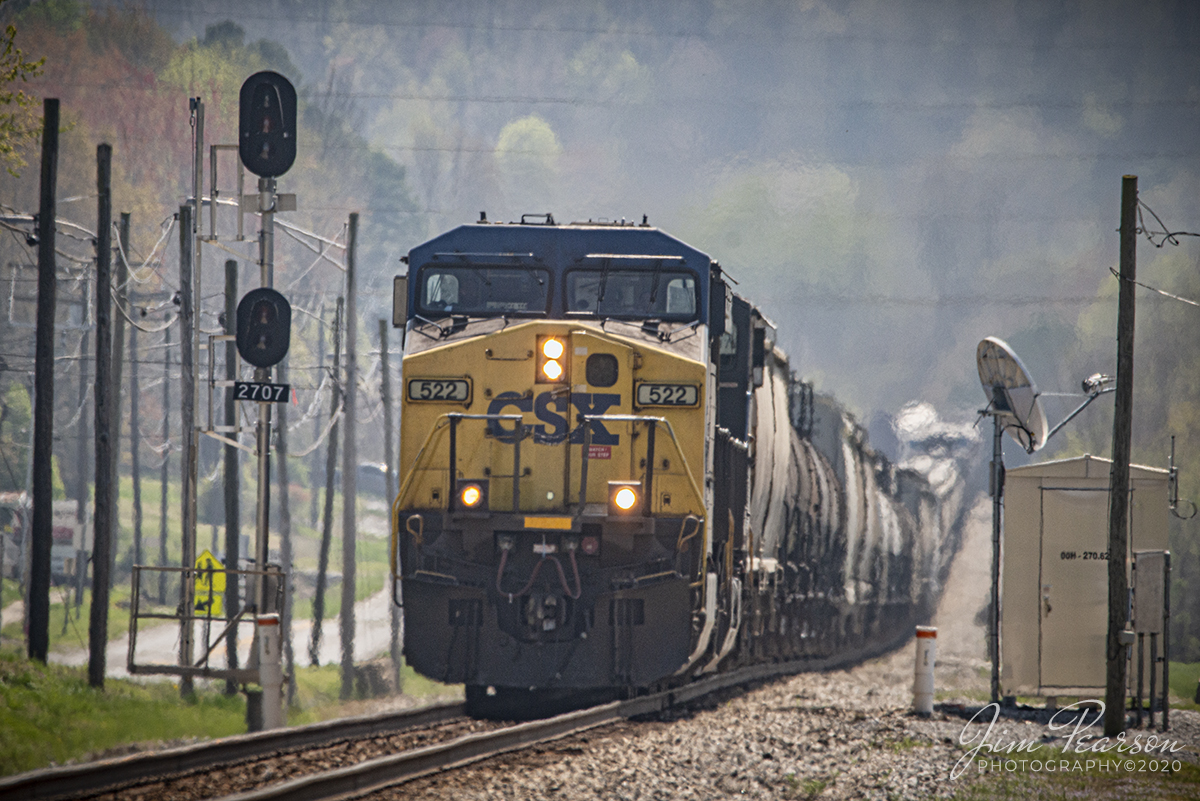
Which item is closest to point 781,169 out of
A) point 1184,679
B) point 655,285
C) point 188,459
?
point 1184,679

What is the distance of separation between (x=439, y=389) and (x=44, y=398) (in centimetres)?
957

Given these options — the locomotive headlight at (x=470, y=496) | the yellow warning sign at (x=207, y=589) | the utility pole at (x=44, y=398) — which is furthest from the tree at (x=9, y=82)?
the locomotive headlight at (x=470, y=496)

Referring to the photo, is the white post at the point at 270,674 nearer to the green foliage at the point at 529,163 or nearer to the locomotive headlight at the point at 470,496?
the locomotive headlight at the point at 470,496

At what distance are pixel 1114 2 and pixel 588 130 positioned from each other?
211 ft

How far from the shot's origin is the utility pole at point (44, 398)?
19156mm

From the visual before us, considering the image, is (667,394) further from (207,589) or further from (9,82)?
(9,82)

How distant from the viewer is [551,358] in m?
12.3

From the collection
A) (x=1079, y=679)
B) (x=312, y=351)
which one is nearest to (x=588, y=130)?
(x=312, y=351)

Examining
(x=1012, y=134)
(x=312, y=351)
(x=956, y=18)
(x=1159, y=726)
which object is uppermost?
(x=956, y=18)

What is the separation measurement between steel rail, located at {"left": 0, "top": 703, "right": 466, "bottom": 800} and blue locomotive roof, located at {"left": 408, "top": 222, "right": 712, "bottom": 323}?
4.08m

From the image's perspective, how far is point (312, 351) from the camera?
9156cm

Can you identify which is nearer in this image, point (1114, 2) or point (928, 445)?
point (928, 445)

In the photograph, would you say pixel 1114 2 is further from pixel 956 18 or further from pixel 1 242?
pixel 1 242

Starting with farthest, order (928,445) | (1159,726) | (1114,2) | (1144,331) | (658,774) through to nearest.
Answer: (1114,2)
(1144,331)
(928,445)
(1159,726)
(658,774)
